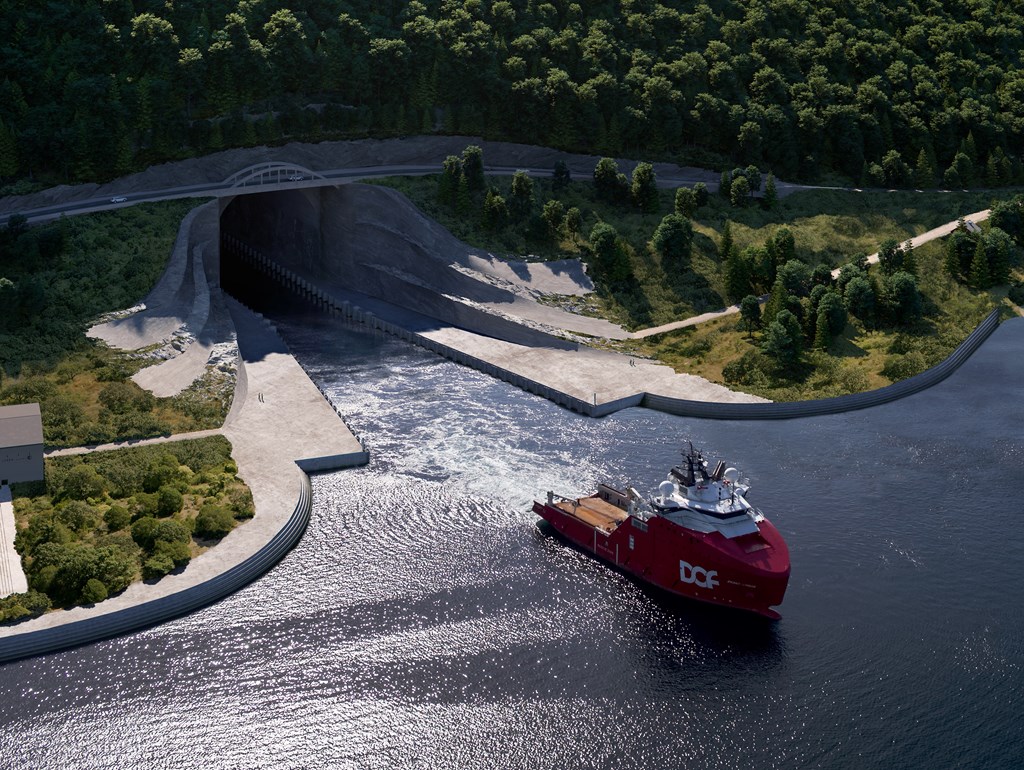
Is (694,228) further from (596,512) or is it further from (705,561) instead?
(705,561)

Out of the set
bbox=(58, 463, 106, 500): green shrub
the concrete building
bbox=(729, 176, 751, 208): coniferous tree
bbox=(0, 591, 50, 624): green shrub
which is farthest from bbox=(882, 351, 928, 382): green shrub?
bbox=(0, 591, 50, 624): green shrub

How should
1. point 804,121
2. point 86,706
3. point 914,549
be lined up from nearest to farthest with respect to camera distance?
point 86,706 < point 914,549 < point 804,121

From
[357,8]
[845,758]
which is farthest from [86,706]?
[357,8]

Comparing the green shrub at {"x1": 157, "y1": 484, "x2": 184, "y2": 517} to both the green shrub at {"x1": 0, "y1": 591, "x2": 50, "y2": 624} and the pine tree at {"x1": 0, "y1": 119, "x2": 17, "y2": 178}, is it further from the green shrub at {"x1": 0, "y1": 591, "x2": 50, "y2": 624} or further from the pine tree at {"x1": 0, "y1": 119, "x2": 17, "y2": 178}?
the pine tree at {"x1": 0, "y1": 119, "x2": 17, "y2": 178}

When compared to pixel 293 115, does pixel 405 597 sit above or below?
below

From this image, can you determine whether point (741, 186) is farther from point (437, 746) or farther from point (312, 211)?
point (437, 746)

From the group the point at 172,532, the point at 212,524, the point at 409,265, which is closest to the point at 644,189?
the point at 409,265

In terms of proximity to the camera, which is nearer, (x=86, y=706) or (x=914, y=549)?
(x=86, y=706)
